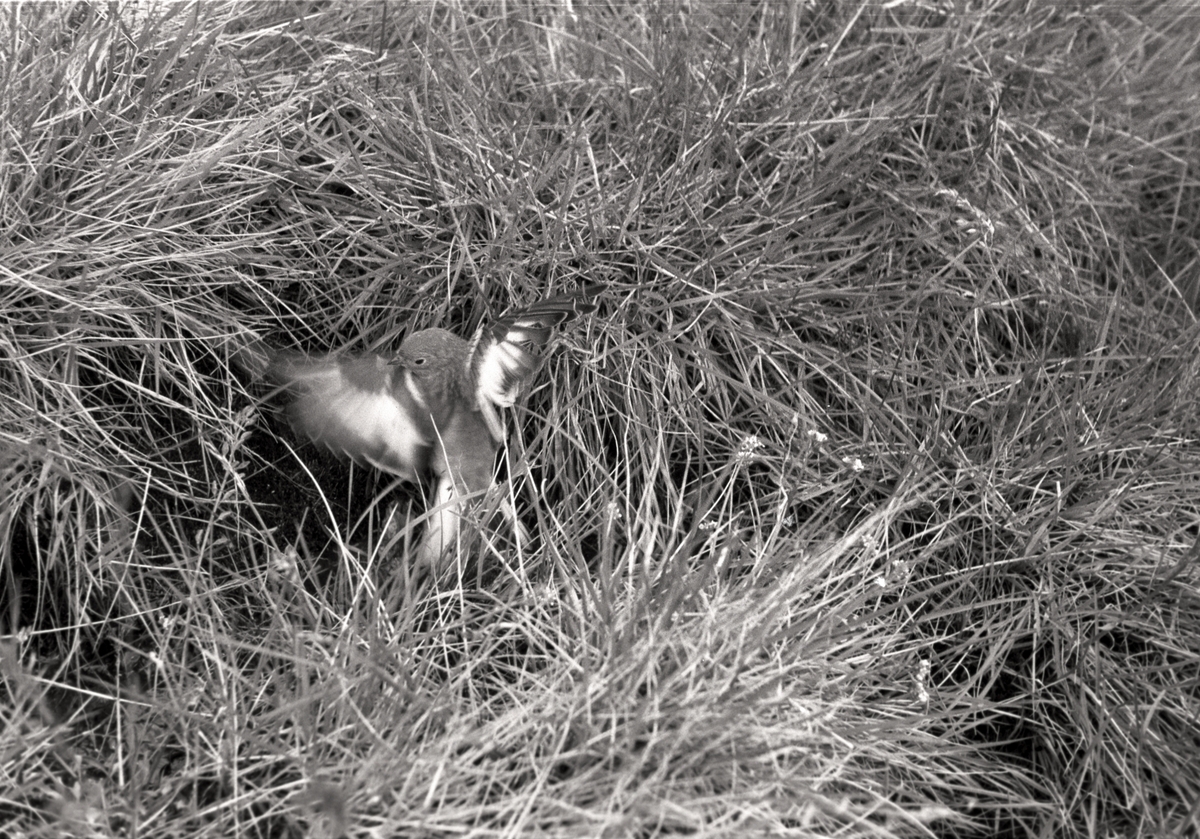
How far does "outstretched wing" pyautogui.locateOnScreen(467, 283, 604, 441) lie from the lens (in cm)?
263

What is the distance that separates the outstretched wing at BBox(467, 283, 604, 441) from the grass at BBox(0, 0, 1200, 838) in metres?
0.09

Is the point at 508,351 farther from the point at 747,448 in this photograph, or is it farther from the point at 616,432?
the point at 747,448

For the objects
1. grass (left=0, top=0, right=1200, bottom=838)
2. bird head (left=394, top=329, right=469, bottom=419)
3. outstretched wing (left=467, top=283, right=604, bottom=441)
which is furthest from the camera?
outstretched wing (left=467, top=283, right=604, bottom=441)

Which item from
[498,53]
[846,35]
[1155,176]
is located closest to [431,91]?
[498,53]

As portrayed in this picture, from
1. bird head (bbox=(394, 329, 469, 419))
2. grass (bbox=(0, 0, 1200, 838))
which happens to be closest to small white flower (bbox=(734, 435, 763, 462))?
grass (bbox=(0, 0, 1200, 838))

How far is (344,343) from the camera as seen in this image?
2842 mm

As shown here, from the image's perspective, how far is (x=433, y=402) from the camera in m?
2.54

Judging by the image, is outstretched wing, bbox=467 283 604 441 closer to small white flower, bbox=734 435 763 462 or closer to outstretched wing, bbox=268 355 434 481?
outstretched wing, bbox=268 355 434 481

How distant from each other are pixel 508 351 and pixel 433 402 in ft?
0.76

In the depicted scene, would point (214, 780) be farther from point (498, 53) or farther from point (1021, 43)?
point (1021, 43)

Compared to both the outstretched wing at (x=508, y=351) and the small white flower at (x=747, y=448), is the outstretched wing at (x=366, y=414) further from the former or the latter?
the small white flower at (x=747, y=448)

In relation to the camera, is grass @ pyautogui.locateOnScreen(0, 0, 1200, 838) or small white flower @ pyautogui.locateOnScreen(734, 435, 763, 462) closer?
grass @ pyautogui.locateOnScreen(0, 0, 1200, 838)

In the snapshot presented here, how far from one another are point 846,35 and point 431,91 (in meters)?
1.19

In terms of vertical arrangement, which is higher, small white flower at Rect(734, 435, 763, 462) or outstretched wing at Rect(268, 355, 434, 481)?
outstretched wing at Rect(268, 355, 434, 481)
